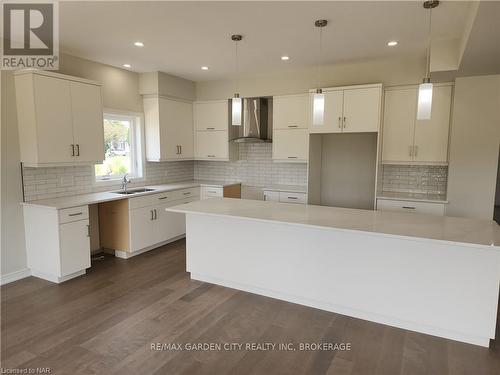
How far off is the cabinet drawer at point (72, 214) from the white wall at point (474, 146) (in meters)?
4.46

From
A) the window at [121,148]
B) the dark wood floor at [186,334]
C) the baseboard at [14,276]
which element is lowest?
the dark wood floor at [186,334]

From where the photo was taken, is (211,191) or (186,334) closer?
(186,334)

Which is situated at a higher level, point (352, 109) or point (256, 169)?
point (352, 109)

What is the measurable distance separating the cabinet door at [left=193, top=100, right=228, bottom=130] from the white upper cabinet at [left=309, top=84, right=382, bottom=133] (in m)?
1.79

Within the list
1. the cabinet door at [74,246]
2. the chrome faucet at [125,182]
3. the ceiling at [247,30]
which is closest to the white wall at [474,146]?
the ceiling at [247,30]

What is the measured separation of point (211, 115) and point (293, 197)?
2099 mm

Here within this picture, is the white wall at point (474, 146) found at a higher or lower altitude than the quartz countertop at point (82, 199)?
higher

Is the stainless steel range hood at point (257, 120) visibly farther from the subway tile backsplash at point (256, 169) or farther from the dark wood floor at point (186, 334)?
the dark wood floor at point (186, 334)

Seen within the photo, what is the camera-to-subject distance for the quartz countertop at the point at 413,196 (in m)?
4.10

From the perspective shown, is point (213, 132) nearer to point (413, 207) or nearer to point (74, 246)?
point (74, 246)

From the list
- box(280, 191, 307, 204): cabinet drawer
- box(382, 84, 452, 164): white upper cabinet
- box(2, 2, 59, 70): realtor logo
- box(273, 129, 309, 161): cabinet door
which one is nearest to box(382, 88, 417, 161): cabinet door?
box(382, 84, 452, 164): white upper cabinet

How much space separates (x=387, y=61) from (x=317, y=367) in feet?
12.7

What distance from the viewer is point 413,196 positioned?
4340 mm

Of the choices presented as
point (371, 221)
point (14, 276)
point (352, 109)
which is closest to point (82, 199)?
point (14, 276)
